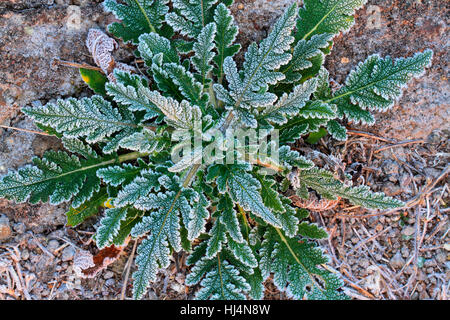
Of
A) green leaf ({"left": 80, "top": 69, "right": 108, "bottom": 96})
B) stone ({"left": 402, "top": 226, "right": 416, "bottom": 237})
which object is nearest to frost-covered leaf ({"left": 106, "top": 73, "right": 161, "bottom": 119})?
green leaf ({"left": 80, "top": 69, "right": 108, "bottom": 96})

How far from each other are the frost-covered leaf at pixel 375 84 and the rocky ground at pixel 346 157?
0.25m

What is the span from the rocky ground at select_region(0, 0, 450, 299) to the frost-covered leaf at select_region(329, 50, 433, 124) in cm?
25

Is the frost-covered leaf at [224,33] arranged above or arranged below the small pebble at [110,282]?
above

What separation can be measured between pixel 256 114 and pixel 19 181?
1.68 meters

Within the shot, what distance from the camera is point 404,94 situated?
312 cm

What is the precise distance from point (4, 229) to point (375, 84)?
2.86 metres

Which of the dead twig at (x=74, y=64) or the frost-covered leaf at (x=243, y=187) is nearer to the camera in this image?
the frost-covered leaf at (x=243, y=187)

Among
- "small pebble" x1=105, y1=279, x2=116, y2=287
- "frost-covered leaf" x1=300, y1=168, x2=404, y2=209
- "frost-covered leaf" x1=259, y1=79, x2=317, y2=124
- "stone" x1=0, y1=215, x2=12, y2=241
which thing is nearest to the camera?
"frost-covered leaf" x1=259, y1=79, x2=317, y2=124

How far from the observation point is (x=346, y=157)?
3.18 meters

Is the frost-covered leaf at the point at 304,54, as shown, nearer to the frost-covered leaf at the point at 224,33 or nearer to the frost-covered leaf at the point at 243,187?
the frost-covered leaf at the point at 224,33

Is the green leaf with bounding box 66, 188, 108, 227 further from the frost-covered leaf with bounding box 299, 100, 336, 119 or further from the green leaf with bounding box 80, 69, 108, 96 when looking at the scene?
the frost-covered leaf with bounding box 299, 100, 336, 119

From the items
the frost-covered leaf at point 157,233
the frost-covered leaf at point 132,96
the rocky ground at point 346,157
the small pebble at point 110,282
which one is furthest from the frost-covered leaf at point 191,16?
the small pebble at point 110,282

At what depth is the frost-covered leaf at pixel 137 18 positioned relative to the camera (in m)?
2.95

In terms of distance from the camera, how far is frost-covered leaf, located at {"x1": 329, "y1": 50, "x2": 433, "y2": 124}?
2.81 m
